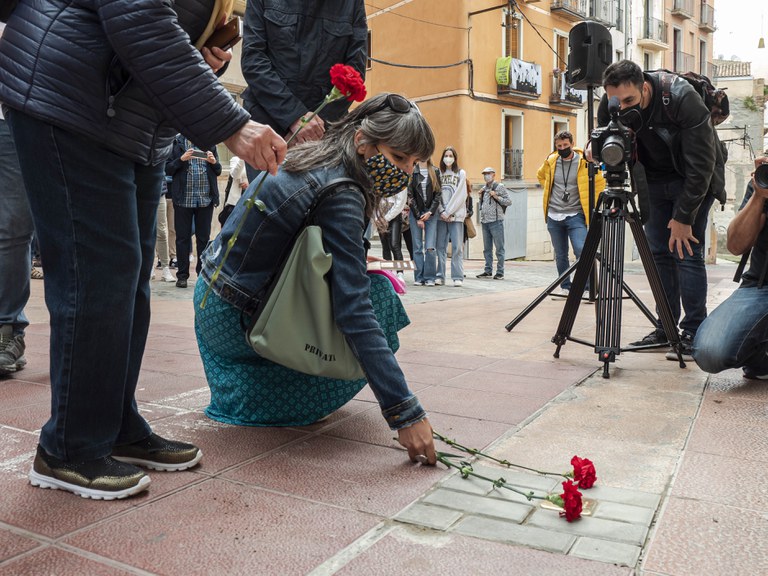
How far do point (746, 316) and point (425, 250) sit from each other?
22.0ft

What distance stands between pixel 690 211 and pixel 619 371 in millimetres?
1035

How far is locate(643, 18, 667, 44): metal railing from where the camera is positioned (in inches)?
1260

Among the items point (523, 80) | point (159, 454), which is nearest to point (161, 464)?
point (159, 454)

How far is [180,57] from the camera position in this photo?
1823 mm

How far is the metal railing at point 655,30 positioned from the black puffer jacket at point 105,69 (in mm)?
33319

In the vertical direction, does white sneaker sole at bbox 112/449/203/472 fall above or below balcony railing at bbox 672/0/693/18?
below

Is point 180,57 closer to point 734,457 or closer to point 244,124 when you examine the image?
point 244,124

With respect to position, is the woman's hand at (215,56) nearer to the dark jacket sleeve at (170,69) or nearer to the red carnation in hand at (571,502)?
the dark jacket sleeve at (170,69)

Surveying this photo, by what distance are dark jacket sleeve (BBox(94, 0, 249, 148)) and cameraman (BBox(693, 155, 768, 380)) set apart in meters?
2.60

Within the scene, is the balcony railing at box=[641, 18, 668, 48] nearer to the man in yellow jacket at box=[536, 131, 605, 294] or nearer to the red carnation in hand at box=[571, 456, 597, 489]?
the man in yellow jacket at box=[536, 131, 605, 294]

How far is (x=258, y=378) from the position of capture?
2641 mm

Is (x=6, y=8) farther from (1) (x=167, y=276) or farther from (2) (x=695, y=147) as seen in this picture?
(1) (x=167, y=276)

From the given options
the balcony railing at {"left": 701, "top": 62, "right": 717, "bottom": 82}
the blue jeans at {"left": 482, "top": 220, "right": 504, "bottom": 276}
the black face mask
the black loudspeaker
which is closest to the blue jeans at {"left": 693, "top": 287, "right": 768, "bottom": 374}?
the black face mask

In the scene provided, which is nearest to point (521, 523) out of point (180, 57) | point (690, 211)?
point (180, 57)
